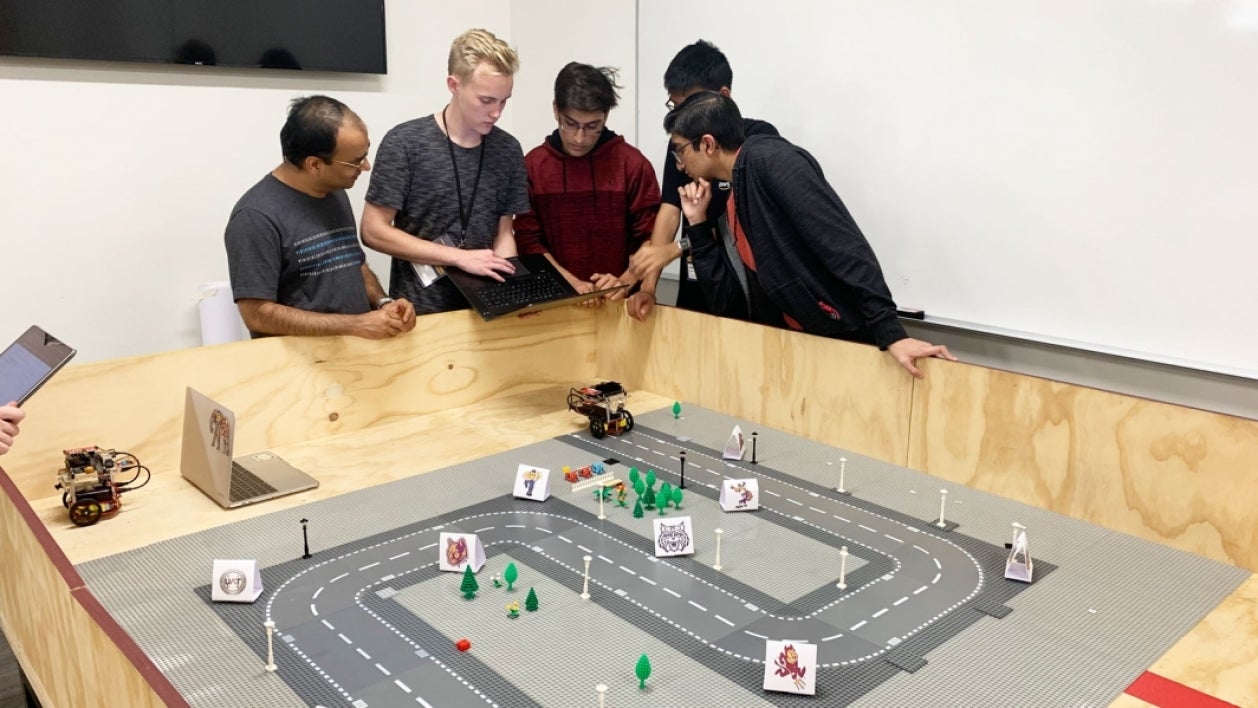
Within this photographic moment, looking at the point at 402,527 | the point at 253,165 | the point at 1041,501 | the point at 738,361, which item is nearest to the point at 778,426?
the point at 738,361

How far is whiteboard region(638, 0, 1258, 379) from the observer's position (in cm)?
238

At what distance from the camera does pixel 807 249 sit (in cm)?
242

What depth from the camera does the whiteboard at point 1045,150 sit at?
238 centimetres

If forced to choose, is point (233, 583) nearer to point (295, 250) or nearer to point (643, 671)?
point (643, 671)

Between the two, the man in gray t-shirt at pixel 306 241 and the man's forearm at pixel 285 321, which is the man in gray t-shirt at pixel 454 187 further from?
the man's forearm at pixel 285 321

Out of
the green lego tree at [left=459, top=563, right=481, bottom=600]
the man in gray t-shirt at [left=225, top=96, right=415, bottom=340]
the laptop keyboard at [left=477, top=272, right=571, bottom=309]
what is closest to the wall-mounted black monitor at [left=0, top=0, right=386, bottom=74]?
the man in gray t-shirt at [left=225, top=96, right=415, bottom=340]

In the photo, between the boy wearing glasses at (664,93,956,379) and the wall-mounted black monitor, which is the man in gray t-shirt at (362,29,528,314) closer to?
the boy wearing glasses at (664,93,956,379)

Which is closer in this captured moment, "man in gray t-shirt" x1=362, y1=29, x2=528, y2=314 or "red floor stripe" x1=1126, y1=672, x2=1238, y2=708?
"red floor stripe" x1=1126, y1=672, x2=1238, y2=708

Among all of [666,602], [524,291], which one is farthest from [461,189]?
[666,602]

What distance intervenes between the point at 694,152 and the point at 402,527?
1.31m

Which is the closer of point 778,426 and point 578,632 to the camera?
point 578,632

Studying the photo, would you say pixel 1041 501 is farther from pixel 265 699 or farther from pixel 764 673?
pixel 265 699

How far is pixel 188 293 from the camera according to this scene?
375 centimetres

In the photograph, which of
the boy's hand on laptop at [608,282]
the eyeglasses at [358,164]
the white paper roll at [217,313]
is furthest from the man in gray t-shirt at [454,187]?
the white paper roll at [217,313]
